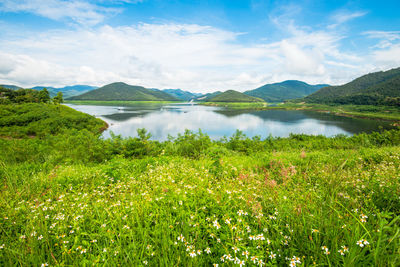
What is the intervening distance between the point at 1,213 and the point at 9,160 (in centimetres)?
748

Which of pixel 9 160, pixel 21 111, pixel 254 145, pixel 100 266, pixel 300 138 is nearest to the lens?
pixel 100 266

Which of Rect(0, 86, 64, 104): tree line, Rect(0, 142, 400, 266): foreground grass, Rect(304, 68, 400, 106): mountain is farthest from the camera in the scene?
Rect(304, 68, 400, 106): mountain

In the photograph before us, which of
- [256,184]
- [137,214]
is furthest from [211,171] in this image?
[137,214]

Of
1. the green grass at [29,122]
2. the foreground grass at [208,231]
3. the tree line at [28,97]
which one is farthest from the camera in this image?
the tree line at [28,97]

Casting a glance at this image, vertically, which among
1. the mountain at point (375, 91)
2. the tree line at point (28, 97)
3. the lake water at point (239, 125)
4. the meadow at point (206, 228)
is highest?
the mountain at point (375, 91)

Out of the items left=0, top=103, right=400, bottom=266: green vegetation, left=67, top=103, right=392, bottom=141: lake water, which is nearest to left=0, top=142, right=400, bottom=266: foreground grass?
left=0, top=103, right=400, bottom=266: green vegetation

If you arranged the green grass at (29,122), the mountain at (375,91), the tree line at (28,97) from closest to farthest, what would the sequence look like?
the green grass at (29,122) < the tree line at (28,97) < the mountain at (375,91)

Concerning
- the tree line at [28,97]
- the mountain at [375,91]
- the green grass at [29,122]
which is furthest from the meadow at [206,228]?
the mountain at [375,91]

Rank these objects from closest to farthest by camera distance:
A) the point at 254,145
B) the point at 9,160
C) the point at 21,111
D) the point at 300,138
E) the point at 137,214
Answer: the point at 137,214
the point at 9,160
the point at 254,145
the point at 300,138
the point at 21,111

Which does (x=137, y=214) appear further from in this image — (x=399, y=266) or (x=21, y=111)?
(x=21, y=111)

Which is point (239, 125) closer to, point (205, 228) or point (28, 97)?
point (205, 228)

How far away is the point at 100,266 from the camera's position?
1.88 m

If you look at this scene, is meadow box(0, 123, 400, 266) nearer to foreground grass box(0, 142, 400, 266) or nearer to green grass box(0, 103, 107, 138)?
foreground grass box(0, 142, 400, 266)

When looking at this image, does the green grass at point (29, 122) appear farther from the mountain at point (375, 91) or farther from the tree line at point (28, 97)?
A: the mountain at point (375, 91)
